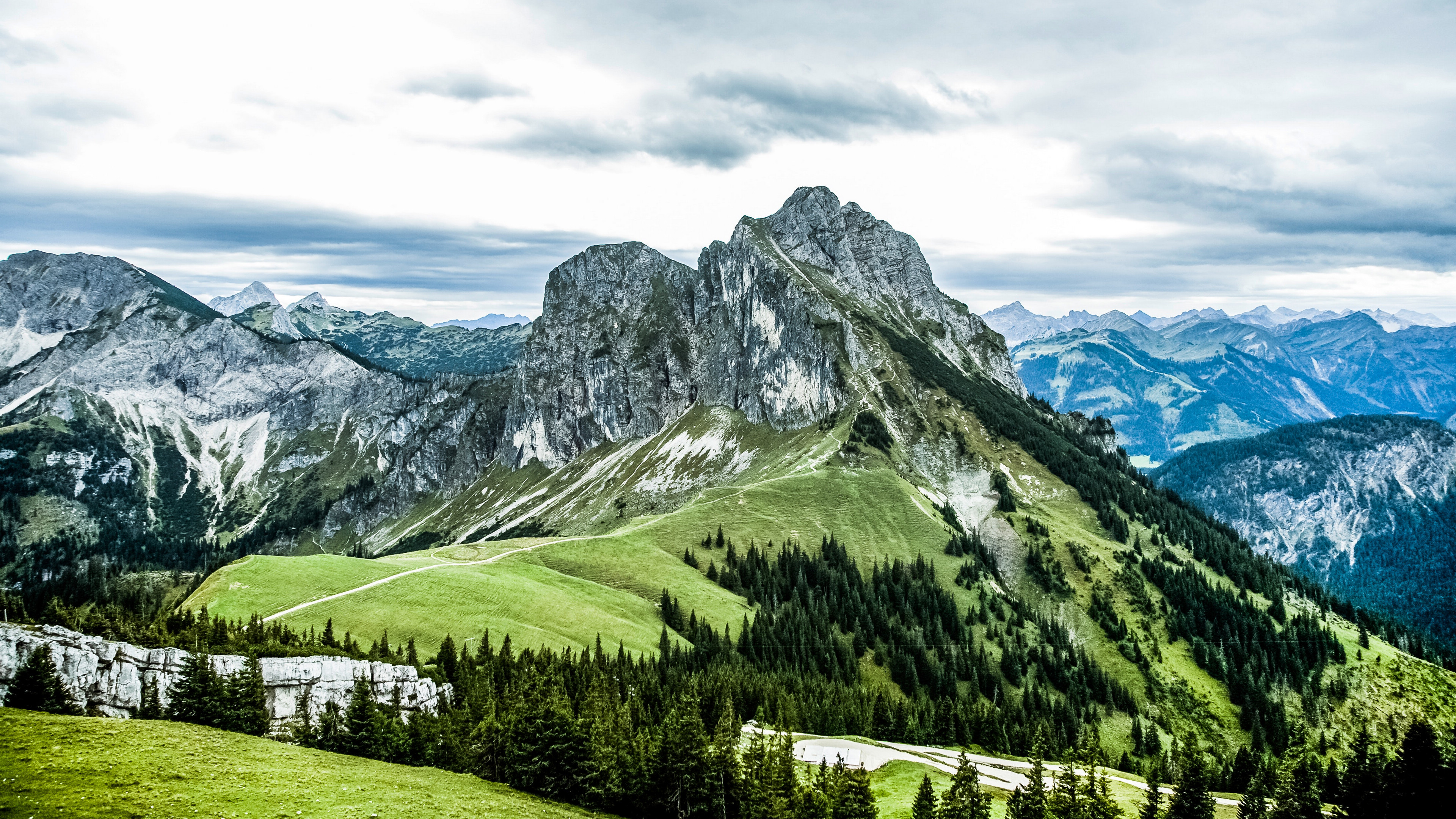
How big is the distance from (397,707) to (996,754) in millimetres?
79462

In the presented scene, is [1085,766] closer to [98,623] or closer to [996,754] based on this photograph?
[996,754]

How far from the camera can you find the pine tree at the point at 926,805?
55469mm

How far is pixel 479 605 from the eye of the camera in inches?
5384

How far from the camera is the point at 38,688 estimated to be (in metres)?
56.0

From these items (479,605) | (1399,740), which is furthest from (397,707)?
(1399,740)

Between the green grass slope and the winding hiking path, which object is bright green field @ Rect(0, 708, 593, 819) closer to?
the green grass slope

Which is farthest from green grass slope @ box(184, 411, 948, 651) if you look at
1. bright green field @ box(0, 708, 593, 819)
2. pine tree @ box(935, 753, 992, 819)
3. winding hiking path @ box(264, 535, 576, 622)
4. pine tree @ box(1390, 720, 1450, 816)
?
pine tree @ box(1390, 720, 1450, 816)

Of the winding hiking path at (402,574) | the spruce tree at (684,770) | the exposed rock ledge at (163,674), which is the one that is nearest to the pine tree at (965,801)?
the spruce tree at (684,770)

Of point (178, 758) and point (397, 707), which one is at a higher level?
point (178, 758)

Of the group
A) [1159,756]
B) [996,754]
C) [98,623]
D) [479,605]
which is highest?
[98,623]

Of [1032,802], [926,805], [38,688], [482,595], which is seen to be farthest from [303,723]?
[1032,802]

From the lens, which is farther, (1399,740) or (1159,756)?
(1399,740)

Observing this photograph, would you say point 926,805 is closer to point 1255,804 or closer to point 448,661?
point 1255,804

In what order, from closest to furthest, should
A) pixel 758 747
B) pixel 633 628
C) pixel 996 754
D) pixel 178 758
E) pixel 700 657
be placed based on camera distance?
pixel 178 758 < pixel 758 747 < pixel 996 754 < pixel 700 657 < pixel 633 628
